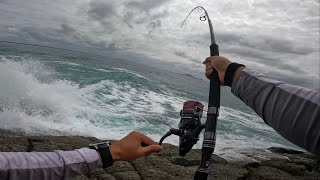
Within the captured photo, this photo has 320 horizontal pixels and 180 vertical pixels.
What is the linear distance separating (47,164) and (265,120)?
0.96 meters

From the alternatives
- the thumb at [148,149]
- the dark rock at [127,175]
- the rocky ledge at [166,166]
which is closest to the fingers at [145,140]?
the thumb at [148,149]

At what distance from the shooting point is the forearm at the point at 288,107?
3.22ft

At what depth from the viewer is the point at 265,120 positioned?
1.22 metres

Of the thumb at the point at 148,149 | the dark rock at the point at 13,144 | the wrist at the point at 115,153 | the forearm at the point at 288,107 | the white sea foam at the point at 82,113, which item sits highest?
the forearm at the point at 288,107

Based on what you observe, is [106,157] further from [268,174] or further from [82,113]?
[82,113]

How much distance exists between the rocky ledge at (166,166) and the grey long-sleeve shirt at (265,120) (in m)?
3.37

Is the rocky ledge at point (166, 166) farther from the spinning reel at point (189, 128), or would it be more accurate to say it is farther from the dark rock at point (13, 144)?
the spinning reel at point (189, 128)

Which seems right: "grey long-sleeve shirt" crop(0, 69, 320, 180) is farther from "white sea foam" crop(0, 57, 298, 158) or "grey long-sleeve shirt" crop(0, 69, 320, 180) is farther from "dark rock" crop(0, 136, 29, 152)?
"white sea foam" crop(0, 57, 298, 158)

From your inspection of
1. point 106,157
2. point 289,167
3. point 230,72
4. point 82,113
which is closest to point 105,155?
point 106,157

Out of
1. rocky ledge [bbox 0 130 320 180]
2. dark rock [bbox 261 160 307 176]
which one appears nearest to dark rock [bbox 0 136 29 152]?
rocky ledge [bbox 0 130 320 180]

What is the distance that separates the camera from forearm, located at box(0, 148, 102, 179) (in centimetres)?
137

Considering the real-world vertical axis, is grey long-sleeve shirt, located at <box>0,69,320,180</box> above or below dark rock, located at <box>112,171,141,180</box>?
above

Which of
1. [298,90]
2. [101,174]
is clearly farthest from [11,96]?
[298,90]

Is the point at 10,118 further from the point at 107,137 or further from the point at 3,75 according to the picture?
the point at 3,75
